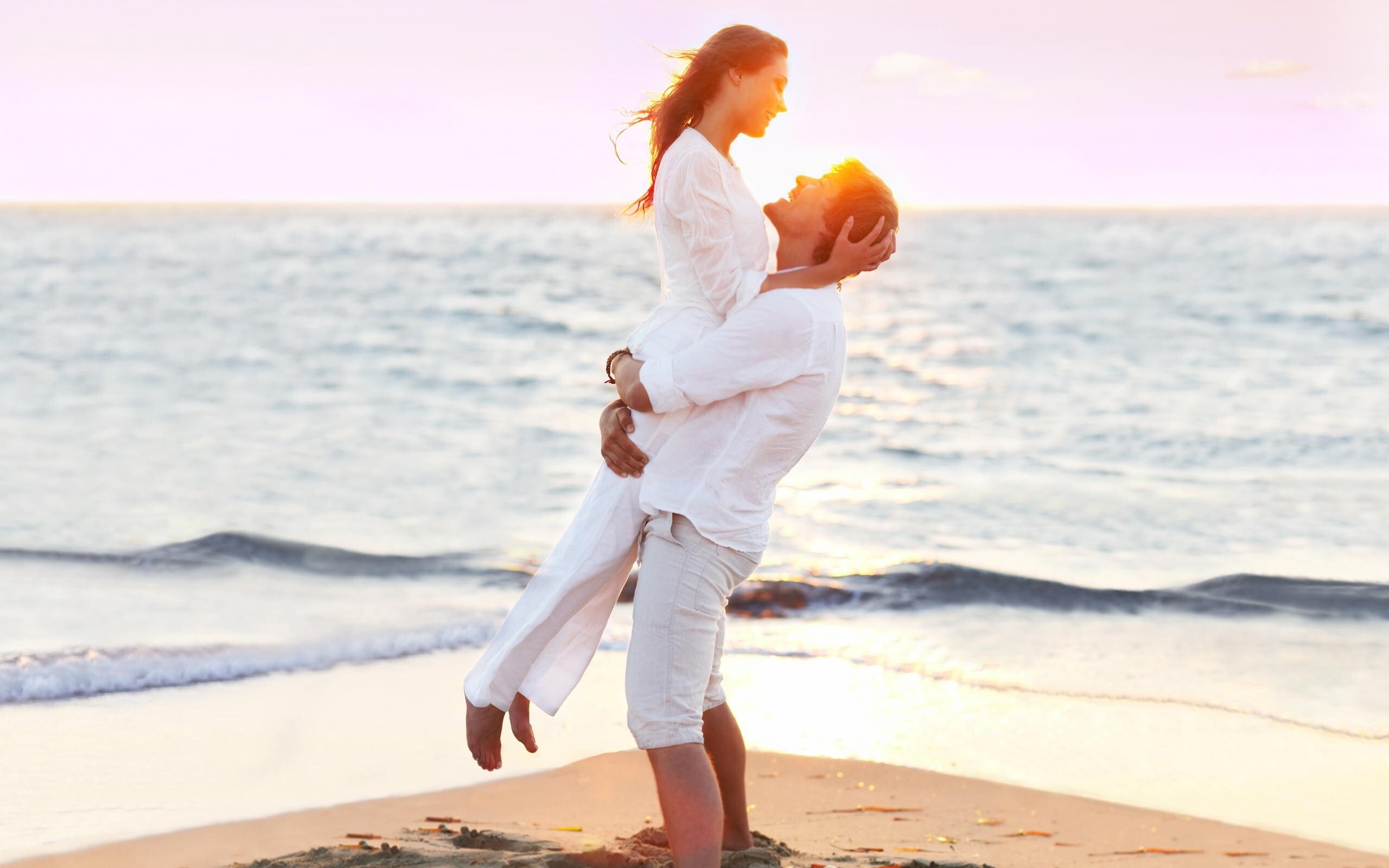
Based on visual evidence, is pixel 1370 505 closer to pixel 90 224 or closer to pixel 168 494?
pixel 168 494

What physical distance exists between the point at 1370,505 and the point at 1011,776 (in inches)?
277

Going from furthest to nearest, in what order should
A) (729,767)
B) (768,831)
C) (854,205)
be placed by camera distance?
1. (768,831)
2. (729,767)
3. (854,205)

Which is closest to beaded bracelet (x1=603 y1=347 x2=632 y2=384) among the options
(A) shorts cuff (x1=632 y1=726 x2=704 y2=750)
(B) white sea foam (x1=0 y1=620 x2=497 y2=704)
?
(A) shorts cuff (x1=632 y1=726 x2=704 y2=750)

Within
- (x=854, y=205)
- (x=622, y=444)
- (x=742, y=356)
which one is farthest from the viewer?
Answer: (x=622, y=444)

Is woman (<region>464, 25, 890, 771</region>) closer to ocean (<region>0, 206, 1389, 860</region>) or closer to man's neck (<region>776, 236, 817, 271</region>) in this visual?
man's neck (<region>776, 236, 817, 271</region>)

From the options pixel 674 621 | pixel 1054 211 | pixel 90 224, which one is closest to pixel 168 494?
pixel 674 621

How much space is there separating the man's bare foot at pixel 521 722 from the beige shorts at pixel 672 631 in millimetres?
356

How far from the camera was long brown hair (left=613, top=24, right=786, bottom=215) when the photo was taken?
285 centimetres

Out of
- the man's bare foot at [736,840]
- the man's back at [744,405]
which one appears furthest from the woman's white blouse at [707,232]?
the man's bare foot at [736,840]

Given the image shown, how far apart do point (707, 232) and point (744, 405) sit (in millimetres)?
399

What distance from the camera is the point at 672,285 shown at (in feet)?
9.50

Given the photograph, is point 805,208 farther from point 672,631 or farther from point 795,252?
point 672,631

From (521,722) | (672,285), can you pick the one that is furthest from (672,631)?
(672,285)

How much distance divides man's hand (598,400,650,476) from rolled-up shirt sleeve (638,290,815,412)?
192 mm
